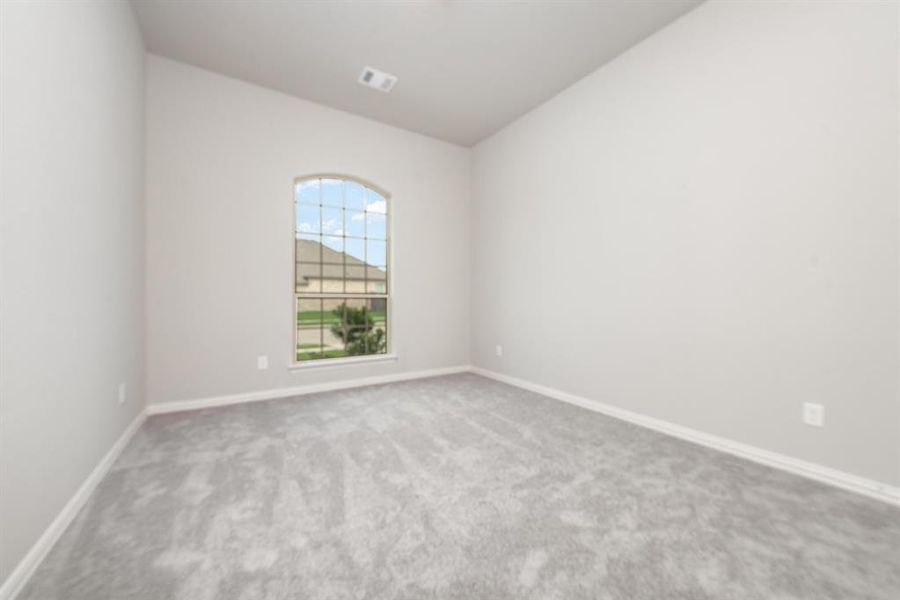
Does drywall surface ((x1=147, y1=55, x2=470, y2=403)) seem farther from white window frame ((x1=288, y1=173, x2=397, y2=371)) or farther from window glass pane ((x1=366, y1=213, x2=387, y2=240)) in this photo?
window glass pane ((x1=366, y1=213, x2=387, y2=240))

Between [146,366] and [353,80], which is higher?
[353,80]

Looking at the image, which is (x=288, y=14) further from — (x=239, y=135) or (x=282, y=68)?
(x=239, y=135)

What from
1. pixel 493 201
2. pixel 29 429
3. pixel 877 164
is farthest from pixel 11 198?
pixel 493 201

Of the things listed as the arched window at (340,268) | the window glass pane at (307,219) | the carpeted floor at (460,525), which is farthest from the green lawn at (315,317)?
the carpeted floor at (460,525)

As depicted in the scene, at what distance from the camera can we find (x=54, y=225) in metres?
1.45

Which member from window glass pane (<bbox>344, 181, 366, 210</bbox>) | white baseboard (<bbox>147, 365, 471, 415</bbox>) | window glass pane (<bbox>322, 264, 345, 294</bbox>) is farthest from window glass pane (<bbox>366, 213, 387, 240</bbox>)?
white baseboard (<bbox>147, 365, 471, 415</bbox>)

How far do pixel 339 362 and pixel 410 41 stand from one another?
3.01 metres

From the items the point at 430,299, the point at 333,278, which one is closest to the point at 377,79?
the point at 333,278

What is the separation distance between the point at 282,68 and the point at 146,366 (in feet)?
9.13

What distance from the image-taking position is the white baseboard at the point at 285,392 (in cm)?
304

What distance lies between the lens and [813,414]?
6.42ft

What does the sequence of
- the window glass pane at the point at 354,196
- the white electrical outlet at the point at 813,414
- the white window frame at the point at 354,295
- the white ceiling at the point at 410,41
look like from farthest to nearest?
the window glass pane at the point at 354,196
the white window frame at the point at 354,295
the white ceiling at the point at 410,41
the white electrical outlet at the point at 813,414

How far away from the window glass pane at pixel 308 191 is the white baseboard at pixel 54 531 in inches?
99.9

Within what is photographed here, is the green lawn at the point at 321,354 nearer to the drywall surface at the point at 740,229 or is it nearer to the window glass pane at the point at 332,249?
the window glass pane at the point at 332,249
